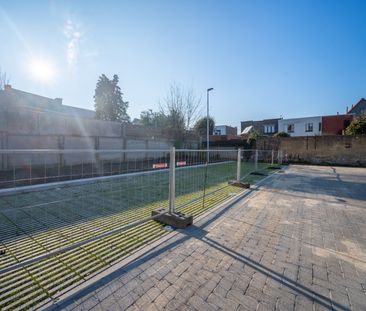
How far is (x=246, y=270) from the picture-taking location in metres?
2.04

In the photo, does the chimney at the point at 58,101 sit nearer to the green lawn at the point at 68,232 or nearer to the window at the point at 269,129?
the green lawn at the point at 68,232

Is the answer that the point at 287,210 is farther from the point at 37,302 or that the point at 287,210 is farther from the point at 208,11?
the point at 208,11

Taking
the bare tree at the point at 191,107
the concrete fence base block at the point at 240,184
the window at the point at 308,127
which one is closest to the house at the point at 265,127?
the window at the point at 308,127

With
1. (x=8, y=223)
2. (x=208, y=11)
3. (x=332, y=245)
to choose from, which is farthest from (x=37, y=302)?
(x=208, y=11)

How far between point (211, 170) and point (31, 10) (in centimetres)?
914

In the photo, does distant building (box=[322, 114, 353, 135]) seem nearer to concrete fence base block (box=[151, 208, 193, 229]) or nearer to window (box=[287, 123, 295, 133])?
window (box=[287, 123, 295, 133])

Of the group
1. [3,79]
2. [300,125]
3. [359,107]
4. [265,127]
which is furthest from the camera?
[265,127]

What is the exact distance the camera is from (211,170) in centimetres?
988

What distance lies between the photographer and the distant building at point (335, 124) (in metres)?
25.4

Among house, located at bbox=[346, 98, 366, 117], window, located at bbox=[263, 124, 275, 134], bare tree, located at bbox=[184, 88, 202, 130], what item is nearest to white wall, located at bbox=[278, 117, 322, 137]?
window, located at bbox=[263, 124, 275, 134]

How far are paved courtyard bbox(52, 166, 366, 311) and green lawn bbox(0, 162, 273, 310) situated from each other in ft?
1.05

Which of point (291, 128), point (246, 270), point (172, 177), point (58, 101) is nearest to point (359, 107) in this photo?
point (291, 128)

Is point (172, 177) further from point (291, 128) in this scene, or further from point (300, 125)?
point (291, 128)

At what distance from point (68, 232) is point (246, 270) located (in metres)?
2.63
